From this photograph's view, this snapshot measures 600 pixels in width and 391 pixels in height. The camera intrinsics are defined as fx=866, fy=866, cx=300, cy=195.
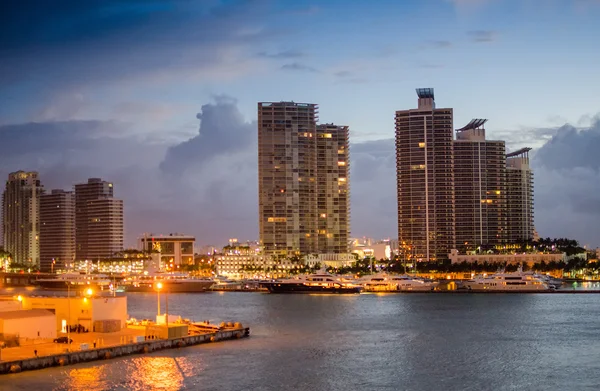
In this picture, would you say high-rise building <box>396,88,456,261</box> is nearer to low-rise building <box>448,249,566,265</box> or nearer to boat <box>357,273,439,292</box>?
low-rise building <box>448,249,566,265</box>

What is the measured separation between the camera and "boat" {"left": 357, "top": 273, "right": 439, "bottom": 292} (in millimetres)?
148125

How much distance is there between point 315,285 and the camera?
477ft

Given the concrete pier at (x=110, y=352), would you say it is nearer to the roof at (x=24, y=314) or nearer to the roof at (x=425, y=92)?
the roof at (x=24, y=314)

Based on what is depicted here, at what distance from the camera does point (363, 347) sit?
201 feet

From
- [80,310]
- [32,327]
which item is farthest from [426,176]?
[32,327]

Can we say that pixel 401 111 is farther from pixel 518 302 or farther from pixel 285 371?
pixel 285 371

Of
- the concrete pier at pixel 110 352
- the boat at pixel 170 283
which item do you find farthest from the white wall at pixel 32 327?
the boat at pixel 170 283

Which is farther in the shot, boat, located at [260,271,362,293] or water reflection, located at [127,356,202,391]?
boat, located at [260,271,362,293]

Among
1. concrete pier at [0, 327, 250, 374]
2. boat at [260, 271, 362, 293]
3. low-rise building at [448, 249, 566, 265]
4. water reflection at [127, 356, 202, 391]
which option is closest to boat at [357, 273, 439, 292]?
boat at [260, 271, 362, 293]

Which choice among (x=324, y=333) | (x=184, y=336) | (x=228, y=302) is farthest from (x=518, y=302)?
(x=184, y=336)

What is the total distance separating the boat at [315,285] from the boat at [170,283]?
25.6m

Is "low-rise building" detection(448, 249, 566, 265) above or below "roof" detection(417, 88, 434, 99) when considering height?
below

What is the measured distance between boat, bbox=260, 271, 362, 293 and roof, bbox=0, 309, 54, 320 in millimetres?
90069

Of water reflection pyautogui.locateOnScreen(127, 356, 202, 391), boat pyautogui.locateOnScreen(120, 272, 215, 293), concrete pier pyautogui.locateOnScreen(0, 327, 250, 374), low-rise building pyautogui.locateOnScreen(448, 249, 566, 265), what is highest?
low-rise building pyautogui.locateOnScreen(448, 249, 566, 265)
